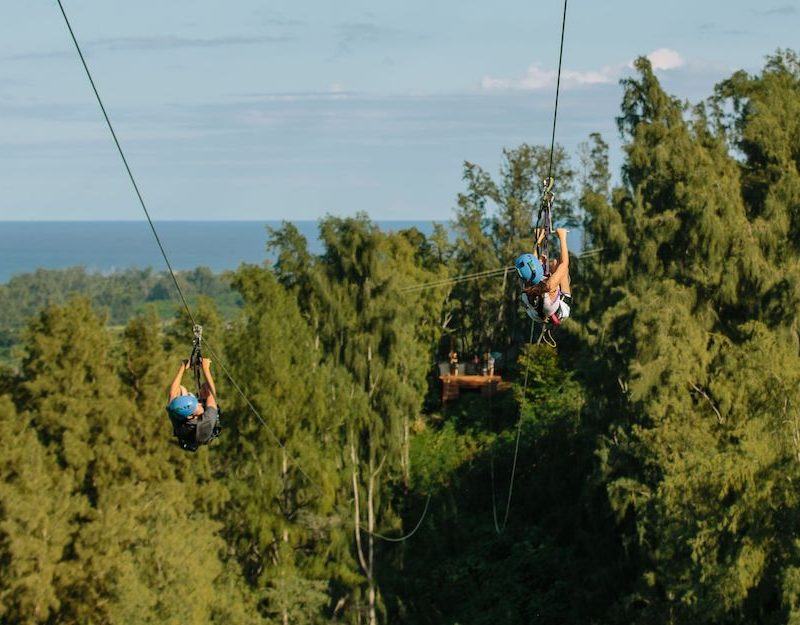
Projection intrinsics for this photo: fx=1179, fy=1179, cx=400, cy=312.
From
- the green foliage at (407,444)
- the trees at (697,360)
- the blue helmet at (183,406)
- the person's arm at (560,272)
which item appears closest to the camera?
the person's arm at (560,272)

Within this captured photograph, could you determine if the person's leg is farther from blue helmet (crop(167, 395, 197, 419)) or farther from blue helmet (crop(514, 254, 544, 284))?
blue helmet (crop(167, 395, 197, 419))

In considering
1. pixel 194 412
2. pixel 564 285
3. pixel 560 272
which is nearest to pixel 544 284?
pixel 560 272

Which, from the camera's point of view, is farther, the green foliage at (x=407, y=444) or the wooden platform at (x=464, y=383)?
the wooden platform at (x=464, y=383)

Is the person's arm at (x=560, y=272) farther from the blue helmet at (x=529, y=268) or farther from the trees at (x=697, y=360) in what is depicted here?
the trees at (x=697, y=360)

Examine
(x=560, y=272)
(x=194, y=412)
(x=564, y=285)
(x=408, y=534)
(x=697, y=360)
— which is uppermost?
(x=560, y=272)

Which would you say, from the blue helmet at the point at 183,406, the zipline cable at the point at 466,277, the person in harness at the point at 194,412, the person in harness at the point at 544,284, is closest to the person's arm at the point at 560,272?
the person in harness at the point at 544,284

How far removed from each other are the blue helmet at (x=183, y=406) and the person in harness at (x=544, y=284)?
4278 mm

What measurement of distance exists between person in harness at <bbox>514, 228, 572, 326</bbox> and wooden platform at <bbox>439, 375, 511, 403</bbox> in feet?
125

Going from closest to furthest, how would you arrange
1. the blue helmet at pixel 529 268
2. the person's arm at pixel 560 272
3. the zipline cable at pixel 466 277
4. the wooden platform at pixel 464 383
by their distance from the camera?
the blue helmet at pixel 529 268 → the person's arm at pixel 560 272 → the zipline cable at pixel 466 277 → the wooden platform at pixel 464 383

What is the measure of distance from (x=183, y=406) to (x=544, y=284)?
4631 millimetres

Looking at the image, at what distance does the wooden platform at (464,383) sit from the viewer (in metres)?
52.9

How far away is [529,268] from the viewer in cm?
1372

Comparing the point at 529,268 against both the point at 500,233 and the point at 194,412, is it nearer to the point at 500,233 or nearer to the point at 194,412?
the point at 194,412

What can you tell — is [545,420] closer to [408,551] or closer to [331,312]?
[408,551]
